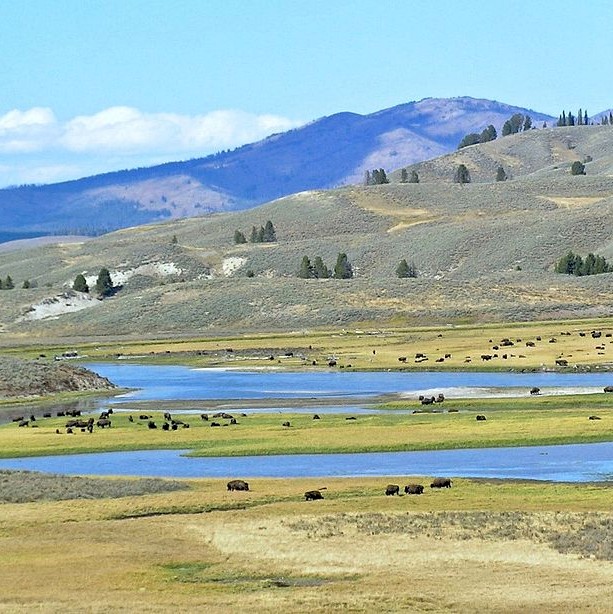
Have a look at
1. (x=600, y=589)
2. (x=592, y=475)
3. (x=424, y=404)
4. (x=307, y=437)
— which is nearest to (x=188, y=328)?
(x=424, y=404)

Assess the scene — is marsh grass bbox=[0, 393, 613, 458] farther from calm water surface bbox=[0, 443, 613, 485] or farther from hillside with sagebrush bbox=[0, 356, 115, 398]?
hillside with sagebrush bbox=[0, 356, 115, 398]

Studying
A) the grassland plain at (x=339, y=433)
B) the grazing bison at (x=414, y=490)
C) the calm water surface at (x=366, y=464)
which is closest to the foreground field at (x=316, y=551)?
the grazing bison at (x=414, y=490)

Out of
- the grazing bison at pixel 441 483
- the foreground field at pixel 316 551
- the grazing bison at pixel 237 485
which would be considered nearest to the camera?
the foreground field at pixel 316 551

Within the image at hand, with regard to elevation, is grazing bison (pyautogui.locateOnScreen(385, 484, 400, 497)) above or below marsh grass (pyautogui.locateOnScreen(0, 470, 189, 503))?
below

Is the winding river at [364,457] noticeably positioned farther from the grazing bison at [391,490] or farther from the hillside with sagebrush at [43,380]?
the grazing bison at [391,490]

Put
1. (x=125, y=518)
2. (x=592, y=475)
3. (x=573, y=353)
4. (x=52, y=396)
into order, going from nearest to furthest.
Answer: (x=125, y=518)
(x=592, y=475)
(x=52, y=396)
(x=573, y=353)

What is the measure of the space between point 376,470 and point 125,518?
14086 millimetres

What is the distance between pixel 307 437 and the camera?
68812mm

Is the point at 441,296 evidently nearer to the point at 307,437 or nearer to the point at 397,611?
the point at 307,437

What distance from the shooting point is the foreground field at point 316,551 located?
116ft

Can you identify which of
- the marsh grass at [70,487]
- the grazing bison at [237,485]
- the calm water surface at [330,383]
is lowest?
the calm water surface at [330,383]

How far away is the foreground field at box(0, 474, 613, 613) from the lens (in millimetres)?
A: 35438

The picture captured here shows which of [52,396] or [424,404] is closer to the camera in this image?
[424,404]

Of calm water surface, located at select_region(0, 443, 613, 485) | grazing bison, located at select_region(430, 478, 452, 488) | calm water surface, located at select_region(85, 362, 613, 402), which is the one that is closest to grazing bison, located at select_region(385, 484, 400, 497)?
grazing bison, located at select_region(430, 478, 452, 488)
